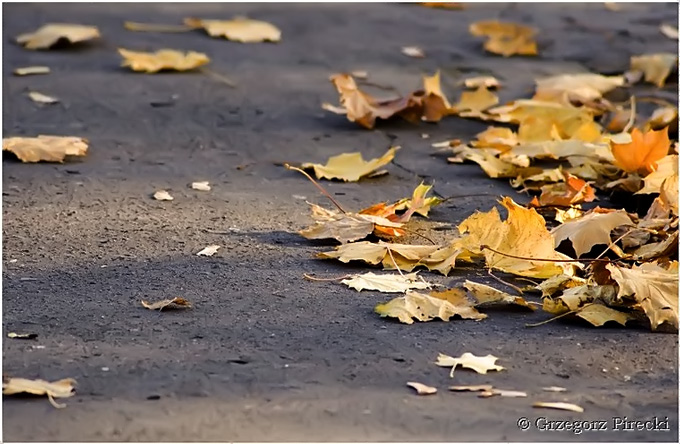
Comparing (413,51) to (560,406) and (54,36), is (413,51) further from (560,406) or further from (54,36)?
(560,406)

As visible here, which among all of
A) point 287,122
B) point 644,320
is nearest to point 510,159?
point 287,122

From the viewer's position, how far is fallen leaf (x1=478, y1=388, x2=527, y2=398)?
179 centimetres

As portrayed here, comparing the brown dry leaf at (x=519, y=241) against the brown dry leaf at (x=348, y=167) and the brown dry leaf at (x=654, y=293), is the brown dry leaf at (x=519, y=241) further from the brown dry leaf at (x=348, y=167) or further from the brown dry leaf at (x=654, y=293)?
the brown dry leaf at (x=348, y=167)

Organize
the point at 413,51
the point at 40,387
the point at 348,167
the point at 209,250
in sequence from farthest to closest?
the point at 413,51
the point at 348,167
the point at 209,250
the point at 40,387

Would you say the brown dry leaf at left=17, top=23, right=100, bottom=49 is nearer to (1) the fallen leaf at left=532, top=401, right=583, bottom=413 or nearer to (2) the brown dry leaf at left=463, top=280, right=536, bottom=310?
(2) the brown dry leaf at left=463, top=280, right=536, bottom=310

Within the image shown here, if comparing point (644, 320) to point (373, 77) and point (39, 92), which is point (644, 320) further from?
point (39, 92)

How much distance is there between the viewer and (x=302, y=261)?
8.07ft

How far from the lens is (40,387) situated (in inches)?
69.1

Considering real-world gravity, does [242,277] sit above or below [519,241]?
below

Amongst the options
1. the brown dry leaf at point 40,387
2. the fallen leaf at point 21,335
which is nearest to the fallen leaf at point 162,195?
the fallen leaf at point 21,335

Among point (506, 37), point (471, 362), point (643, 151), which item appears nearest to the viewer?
point (471, 362)

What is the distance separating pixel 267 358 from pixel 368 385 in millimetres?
220

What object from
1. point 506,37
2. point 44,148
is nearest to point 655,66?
point 506,37

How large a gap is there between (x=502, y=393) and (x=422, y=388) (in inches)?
5.7
